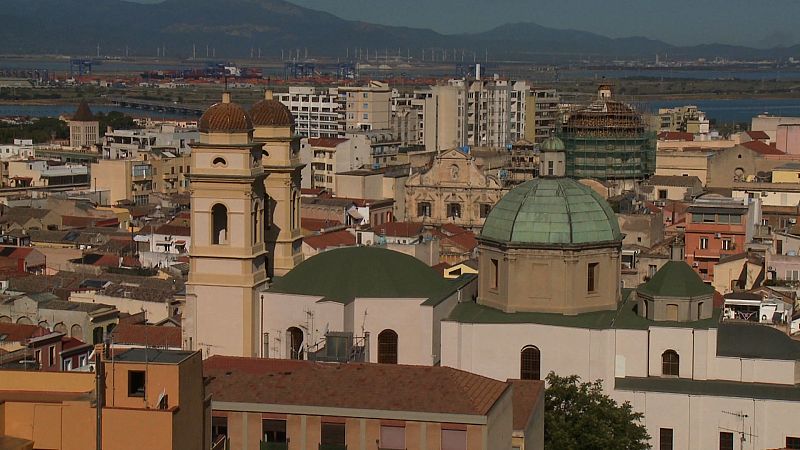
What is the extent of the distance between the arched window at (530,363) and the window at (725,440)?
11.7ft

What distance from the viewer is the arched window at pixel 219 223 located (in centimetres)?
2993

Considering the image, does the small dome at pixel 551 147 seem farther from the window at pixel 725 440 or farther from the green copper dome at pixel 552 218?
the window at pixel 725 440

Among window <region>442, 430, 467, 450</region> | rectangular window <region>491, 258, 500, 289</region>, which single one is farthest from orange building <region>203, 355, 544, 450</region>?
rectangular window <region>491, 258, 500, 289</region>

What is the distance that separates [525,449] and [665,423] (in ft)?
19.4

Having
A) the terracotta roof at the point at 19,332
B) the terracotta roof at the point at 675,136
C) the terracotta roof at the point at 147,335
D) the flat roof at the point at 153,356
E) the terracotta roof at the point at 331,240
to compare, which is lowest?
the terracotta roof at the point at 147,335

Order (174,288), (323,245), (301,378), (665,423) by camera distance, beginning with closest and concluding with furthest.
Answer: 1. (301,378)
2. (665,423)
3. (174,288)
4. (323,245)

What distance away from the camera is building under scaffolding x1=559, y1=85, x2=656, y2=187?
66.5 meters

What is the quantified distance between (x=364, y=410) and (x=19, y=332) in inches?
610

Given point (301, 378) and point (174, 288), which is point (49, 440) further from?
point (174, 288)

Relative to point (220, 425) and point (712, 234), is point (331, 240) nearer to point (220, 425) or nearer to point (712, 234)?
point (712, 234)

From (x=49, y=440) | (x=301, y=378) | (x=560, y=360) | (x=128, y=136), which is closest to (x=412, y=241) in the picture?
(x=560, y=360)

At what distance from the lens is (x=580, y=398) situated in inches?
1019

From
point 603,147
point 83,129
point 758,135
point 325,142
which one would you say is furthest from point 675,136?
point 83,129

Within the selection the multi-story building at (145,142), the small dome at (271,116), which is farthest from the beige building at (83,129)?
the small dome at (271,116)
